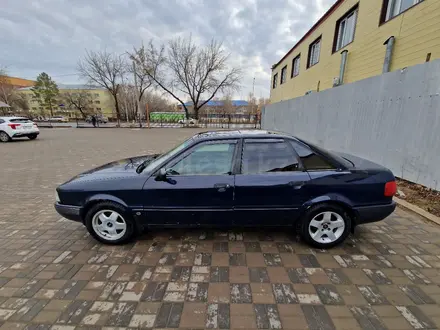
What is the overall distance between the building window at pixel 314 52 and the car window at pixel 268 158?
12472 mm

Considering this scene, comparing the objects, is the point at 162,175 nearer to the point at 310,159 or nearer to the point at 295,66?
the point at 310,159

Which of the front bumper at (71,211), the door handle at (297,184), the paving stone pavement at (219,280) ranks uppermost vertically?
the door handle at (297,184)

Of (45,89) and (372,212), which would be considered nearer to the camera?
(372,212)

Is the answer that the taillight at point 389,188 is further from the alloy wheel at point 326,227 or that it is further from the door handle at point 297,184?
the door handle at point 297,184

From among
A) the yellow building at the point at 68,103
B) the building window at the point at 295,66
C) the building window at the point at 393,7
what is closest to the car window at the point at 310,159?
the building window at the point at 393,7

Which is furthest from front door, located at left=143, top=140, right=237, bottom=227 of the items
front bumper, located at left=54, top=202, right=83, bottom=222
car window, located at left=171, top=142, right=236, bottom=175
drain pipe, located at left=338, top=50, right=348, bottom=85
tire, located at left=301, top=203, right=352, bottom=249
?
drain pipe, located at left=338, top=50, right=348, bottom=85

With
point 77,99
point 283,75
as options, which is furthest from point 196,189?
point 77,99

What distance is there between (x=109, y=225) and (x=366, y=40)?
1052 cm

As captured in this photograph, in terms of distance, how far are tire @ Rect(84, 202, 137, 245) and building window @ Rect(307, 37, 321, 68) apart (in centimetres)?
1387

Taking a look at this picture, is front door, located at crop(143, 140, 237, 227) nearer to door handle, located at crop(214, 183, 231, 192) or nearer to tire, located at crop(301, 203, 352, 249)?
door handle, located at crop(214, 183, 231, 192)

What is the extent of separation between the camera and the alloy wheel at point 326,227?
2678mm

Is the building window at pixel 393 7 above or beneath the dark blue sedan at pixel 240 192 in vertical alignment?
above

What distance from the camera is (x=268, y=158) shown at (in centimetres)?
271

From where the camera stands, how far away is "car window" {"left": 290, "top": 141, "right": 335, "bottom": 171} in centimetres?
265
